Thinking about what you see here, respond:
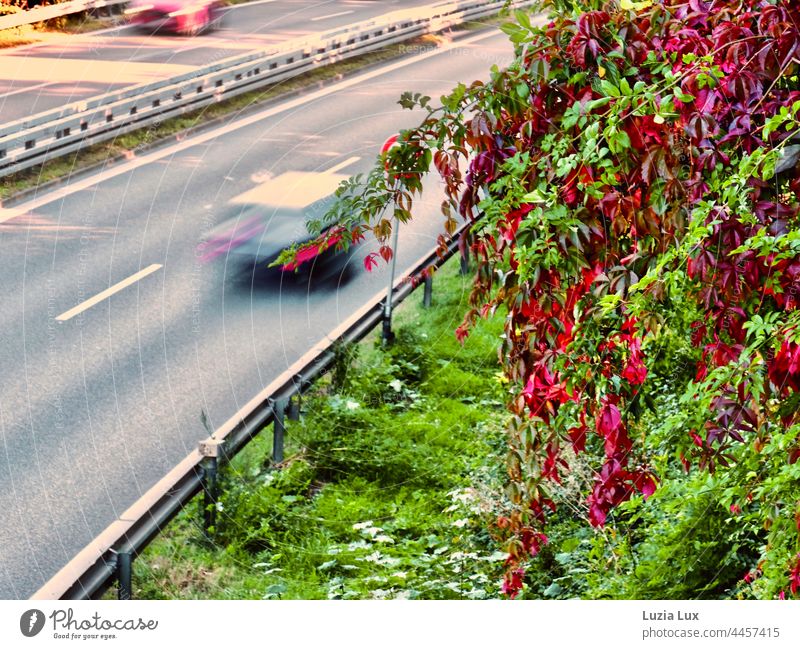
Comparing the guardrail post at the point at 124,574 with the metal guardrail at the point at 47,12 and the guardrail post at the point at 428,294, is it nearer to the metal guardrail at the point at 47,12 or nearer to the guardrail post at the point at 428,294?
the guardrail post at the point at 428,294

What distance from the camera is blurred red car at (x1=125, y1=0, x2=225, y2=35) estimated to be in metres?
2.96

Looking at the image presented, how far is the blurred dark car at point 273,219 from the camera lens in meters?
3.09

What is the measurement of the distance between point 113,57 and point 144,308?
2.64 feet

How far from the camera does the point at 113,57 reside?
9.77ft

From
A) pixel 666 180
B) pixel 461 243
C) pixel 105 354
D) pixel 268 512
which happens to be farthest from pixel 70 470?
pixel 666 180

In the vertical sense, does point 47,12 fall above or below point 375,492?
above

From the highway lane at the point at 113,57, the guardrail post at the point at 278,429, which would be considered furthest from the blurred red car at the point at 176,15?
the guardrail post at the point at 278,429

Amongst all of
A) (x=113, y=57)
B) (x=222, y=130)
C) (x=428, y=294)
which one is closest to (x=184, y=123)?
(x=222, y=130)

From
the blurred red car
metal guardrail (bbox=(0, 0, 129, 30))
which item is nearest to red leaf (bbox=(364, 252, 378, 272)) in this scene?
the blurred red car

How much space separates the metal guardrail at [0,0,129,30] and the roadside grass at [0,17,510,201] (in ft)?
1.33

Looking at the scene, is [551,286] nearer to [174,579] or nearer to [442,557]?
[442,557]

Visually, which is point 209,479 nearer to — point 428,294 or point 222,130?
point 428,294

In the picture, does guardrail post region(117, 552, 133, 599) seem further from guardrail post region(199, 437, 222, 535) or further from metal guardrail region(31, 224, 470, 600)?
guardrail post region(199, 437, 222, 535)

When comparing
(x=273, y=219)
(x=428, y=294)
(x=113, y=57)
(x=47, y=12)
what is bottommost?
(x=428, y=294)
